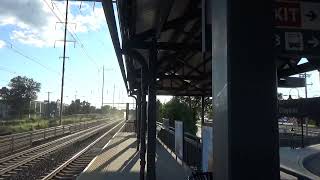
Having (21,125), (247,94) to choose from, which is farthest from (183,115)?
(21,125)

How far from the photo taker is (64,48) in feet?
178

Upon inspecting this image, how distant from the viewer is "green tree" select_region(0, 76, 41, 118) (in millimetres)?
102688

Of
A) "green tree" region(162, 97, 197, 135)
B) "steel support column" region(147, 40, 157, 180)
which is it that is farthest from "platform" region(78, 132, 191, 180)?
"green tree" region(162, 97, 197, 135)

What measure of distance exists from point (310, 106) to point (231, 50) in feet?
11.9

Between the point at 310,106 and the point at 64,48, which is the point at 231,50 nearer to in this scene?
the point at 310,106

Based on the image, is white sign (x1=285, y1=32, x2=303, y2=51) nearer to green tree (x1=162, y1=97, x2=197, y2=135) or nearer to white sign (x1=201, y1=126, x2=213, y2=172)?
white sign (x1=201, y1=126, x2=213, y2=172)

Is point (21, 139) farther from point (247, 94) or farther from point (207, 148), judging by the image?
point (247, 94)

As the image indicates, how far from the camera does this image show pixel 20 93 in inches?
4542

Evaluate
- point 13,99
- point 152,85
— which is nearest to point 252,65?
point 152,85

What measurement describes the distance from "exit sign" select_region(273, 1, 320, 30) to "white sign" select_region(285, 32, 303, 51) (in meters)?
0.06

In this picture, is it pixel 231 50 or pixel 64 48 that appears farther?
pixel 64 48

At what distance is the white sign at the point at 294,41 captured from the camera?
348cm

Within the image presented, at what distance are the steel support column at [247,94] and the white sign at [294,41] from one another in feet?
1.81

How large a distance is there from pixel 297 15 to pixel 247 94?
3.24 feet
